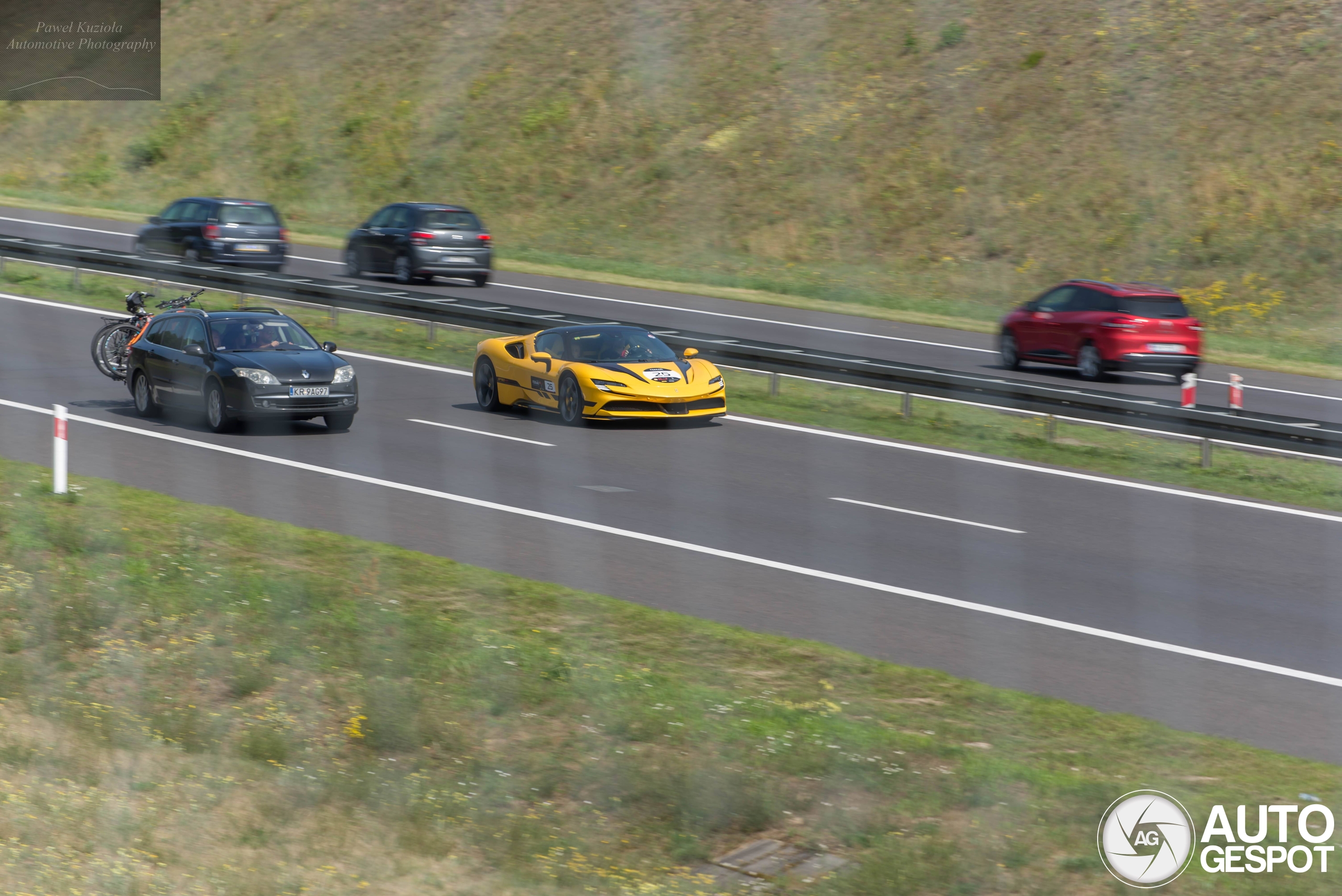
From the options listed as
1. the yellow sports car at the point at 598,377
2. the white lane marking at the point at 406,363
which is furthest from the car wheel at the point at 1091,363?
the white lane marking at the point at 406,363

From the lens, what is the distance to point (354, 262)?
33.7 meters

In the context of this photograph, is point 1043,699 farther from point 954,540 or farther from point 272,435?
point 272,435

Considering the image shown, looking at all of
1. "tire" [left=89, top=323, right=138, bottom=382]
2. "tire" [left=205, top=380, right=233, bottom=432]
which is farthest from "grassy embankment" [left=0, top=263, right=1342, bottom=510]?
"tire" [left=205, top=380, right=233, bottom=432]

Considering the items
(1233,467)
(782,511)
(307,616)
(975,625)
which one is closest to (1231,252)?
(1233,467)

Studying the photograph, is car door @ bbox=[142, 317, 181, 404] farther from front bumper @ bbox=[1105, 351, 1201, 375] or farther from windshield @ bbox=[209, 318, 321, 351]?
front bumper @ bbox=[1105, 351, 1201, 375]

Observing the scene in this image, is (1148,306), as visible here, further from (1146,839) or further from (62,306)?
(1146,839)

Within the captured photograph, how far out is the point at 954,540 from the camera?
14000 mm

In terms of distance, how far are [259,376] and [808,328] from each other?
14575 millimetres

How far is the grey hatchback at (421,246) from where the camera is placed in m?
32.7

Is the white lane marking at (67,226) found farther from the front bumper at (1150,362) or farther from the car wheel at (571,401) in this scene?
the front bumper at (1150,362)

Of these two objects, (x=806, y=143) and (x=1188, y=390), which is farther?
(x=806, y=143)

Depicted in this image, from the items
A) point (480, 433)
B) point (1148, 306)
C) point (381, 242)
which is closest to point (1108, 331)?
point (1148, 306)

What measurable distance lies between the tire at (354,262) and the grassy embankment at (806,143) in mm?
6816

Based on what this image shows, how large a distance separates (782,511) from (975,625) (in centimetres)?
417
